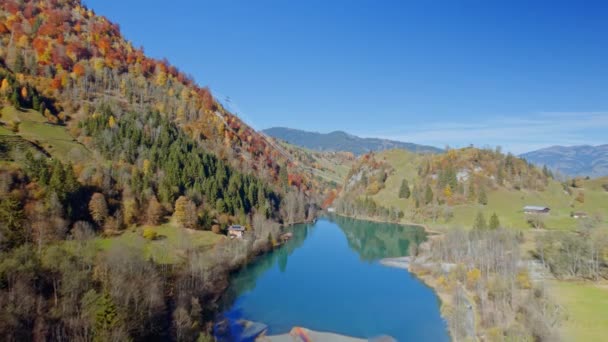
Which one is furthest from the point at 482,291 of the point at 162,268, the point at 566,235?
the point at 162,268

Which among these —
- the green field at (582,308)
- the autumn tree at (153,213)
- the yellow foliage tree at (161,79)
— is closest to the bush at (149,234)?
the autumn tree at (153,213)

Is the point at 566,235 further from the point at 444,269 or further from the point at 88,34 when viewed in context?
the point at 88,34

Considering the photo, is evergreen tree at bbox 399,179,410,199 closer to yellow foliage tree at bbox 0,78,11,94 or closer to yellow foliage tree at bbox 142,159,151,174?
yellow foliage tree at bbox 142,159,151,174

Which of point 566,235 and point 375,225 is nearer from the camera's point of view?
point 566,235

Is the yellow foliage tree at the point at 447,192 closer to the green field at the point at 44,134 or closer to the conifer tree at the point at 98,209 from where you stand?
the conifer tree at the point at 98,209

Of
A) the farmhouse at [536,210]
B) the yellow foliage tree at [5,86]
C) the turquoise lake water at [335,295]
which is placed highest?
the yellow foliage tree at [5,86]

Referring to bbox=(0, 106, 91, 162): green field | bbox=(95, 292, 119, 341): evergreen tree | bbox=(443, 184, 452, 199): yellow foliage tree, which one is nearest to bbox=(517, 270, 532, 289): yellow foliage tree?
bbox=(95, 292, 119, 341): evergreen tree
